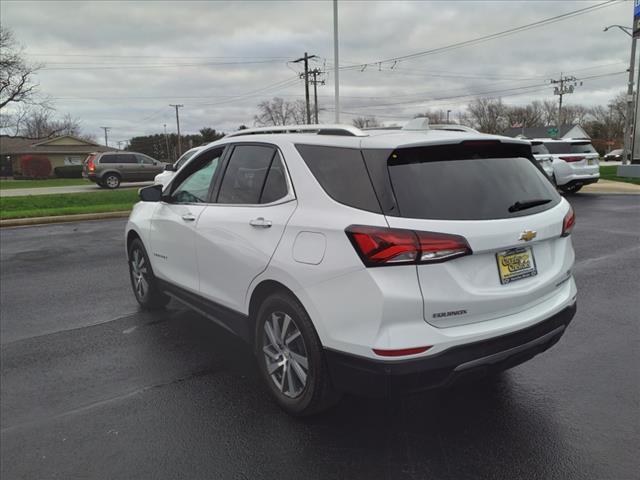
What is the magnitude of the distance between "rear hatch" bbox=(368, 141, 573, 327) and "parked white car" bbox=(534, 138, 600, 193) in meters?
14.7

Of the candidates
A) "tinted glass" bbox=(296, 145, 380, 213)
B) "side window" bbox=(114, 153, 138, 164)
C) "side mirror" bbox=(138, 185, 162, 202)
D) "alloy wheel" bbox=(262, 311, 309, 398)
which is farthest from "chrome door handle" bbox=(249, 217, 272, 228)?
"side window" bbox=(114, 153, 138, 164)

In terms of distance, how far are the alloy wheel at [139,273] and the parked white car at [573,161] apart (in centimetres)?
1456

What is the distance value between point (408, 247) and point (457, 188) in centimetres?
53

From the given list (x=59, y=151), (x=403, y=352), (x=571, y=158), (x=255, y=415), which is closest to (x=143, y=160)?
(x=571, y=158)

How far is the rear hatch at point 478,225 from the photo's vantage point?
2.51 meters

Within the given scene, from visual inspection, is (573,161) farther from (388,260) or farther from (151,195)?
(388,260)

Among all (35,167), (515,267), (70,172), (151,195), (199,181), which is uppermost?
(35,167)

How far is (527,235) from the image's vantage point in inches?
109

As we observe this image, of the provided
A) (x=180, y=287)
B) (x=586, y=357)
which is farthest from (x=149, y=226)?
(x=586, y=357)

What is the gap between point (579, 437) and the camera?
9.28 ft

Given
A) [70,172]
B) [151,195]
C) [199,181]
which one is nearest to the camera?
[199,181]

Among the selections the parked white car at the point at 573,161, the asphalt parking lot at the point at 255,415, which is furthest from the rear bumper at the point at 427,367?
the parked white car at the point at 573,161

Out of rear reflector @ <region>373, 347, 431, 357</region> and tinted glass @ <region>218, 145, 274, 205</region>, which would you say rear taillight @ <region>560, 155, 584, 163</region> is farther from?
rear reflector @ <region>373, 347, 431, 357</region>

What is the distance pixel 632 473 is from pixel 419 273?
148 cm
